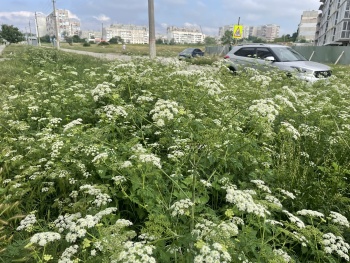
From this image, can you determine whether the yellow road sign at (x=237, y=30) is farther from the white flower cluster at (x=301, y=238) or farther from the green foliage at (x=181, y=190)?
the white flower cluster at (x=301, y=238)

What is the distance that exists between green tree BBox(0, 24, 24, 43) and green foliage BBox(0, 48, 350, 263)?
102032 millimetres

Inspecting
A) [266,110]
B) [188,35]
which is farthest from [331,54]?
[188,35]

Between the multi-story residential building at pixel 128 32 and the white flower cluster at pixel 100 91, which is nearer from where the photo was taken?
the white flower cluster at pixel 100 91

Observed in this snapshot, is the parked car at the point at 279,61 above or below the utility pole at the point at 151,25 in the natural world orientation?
below

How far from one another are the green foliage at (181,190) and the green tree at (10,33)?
10203 cm

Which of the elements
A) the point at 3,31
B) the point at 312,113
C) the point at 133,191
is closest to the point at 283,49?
the point at 312,113

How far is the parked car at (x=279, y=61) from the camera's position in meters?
10.5

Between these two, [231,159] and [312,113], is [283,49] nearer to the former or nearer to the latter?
[312,113]

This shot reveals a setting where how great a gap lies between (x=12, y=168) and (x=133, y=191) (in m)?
2.43

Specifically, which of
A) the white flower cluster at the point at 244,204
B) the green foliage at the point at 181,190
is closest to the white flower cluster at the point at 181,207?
the green foliage at the point at 181,190

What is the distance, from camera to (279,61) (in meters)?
12.0

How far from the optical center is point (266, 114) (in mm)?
3207

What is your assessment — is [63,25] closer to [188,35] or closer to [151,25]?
[188,35]

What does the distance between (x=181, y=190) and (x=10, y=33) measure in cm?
10627
